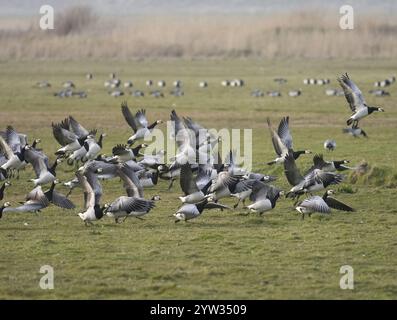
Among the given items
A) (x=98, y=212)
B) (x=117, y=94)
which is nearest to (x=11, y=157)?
(x=98, y=212)

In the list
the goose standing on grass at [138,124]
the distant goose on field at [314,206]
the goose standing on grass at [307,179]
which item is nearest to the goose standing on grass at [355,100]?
the goose standing on grass at [307,179]

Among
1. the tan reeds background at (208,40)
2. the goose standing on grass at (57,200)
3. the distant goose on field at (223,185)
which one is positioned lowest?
the goose standing on grass at (57,200)

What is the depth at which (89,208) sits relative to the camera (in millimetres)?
14344

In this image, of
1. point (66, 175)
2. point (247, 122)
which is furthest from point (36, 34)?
point (66, 175)

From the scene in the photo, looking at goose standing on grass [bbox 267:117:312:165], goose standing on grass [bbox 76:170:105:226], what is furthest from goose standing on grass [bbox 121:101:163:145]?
goose standing on grass [bbox 76:170:105:226]

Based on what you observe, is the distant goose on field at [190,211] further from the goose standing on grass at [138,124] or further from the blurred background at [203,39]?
the blurred background at [203,39]

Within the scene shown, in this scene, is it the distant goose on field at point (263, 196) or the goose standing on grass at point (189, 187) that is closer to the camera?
the goose standing on grass at point (189, 187)

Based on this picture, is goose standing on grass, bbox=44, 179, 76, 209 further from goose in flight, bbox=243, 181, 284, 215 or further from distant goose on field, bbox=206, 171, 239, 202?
goose in flight, bbox=243, 181, 284, 215

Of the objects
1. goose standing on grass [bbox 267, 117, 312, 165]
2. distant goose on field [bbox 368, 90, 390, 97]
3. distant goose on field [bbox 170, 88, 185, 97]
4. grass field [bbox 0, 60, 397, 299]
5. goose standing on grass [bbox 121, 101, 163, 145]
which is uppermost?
distant goose on field [bbox 170, 88, 185, 97]

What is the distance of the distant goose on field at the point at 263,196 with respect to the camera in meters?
15.1

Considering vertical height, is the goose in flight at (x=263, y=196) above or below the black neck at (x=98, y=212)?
above

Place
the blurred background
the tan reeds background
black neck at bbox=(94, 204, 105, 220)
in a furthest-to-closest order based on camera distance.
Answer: the blurred background, the tan reeds background, black neck at bbox=(94, 204, 105, 220)

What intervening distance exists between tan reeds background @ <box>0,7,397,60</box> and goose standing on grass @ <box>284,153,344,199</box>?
195ft

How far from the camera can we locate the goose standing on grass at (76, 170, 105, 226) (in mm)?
14219
